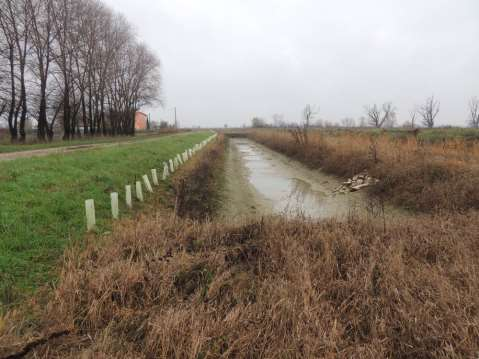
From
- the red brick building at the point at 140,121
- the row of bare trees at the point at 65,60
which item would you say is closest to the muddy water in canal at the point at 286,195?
the row of bare trees at the point at 65,60

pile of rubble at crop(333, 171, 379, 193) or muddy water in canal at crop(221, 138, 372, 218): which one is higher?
pile of rubble at crop(333, 171, 379, 193)

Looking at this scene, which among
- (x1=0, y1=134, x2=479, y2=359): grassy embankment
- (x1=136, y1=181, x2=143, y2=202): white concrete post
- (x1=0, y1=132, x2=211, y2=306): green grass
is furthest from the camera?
(x1=136, y1=181, x2=143, y2=202): white concrete post

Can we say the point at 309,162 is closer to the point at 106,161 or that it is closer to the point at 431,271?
the point at 106,161

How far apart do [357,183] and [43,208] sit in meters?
10.4

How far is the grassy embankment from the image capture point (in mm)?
2252

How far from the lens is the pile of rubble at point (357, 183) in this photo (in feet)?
33.6

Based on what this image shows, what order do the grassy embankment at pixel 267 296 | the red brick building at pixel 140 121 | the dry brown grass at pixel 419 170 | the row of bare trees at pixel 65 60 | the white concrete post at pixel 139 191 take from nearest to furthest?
the grassy embankment at pixel 267 296
the dry brown grass at pixel 419 170
the white concrete post at pixel 139 191
the row of bare trees at pixel 65 60
the red brick building at pixel 140 121

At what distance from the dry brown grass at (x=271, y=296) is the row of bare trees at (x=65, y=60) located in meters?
22.8

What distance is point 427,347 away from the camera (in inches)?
90.1

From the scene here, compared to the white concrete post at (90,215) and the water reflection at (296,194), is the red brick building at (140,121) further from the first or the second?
the white concrete post at (90,215)

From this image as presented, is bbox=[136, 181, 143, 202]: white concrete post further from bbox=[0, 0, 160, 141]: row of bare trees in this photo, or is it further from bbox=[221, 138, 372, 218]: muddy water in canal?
bbox=[0, 0, 160, 141]: row of bare trees

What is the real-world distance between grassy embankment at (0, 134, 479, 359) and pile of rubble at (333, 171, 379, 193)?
19.3 feet

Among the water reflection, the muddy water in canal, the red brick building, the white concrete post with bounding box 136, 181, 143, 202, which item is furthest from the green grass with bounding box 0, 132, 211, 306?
the red brick building

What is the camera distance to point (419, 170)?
28.8 ft
